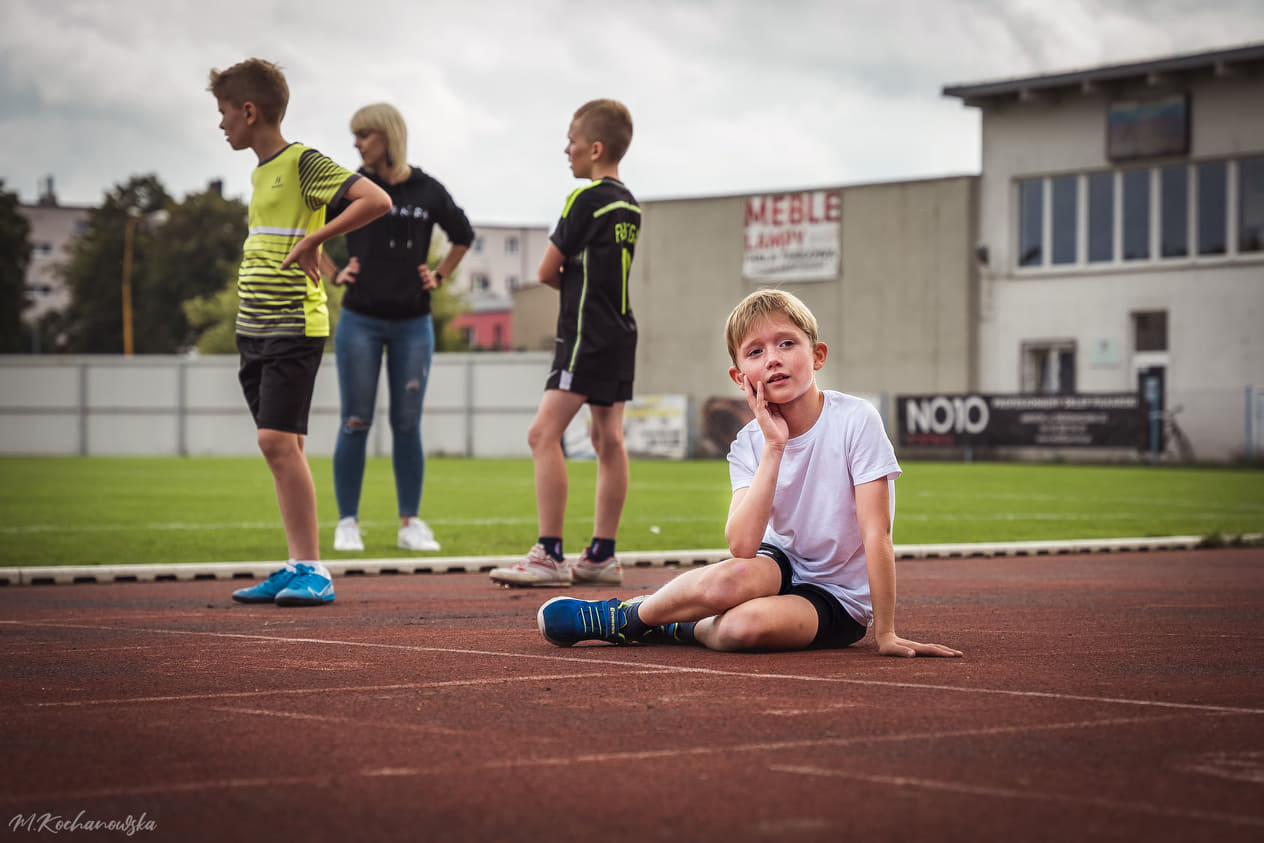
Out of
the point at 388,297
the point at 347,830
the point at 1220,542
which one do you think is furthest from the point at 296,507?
the point at 1220,542

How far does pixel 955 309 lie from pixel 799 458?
3516cm

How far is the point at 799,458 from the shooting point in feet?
15.2

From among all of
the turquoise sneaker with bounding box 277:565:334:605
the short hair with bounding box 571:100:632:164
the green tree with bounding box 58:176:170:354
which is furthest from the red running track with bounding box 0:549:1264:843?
the green tree with bounding box 58:176:170:354

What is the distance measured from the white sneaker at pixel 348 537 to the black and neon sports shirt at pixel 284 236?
2.71m

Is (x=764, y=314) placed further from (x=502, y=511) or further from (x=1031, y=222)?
(x=1031, y=222)

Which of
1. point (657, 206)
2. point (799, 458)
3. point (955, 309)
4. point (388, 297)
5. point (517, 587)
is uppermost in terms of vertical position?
point (657, 206)

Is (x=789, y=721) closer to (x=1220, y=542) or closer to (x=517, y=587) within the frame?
(x=517, y=587)

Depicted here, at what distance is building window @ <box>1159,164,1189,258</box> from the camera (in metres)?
35.2

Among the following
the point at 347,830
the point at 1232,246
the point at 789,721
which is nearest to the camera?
the point at 347,830

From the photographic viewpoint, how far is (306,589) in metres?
6.24

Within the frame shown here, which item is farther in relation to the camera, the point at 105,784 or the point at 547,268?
the point at 547,268

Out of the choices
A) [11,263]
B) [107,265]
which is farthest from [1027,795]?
A: [107,265]

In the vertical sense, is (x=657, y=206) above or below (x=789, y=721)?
above

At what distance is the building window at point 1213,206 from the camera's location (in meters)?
34.6
